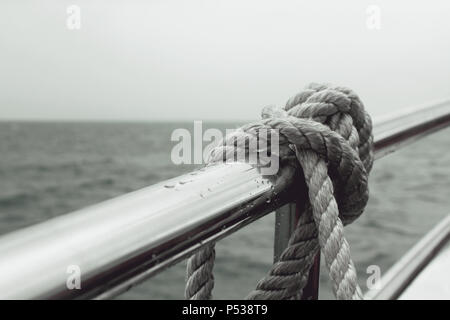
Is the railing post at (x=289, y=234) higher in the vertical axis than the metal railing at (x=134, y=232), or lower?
lower

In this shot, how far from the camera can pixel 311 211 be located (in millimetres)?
708

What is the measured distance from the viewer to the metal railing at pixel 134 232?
1.25 ft

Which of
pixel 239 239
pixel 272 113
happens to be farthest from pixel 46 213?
pixel 272 113

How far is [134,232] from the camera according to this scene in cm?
45

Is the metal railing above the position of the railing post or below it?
above

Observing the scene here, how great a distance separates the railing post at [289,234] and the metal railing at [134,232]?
73mm

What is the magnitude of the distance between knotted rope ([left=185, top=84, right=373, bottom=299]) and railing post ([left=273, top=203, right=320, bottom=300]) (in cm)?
3

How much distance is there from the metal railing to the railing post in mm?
73

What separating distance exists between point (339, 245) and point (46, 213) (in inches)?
464

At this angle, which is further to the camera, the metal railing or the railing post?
the railing post

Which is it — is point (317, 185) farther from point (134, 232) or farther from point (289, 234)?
point (134, 232)

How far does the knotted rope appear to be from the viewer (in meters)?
0.65

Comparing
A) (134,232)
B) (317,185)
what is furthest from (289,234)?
(134,232)
